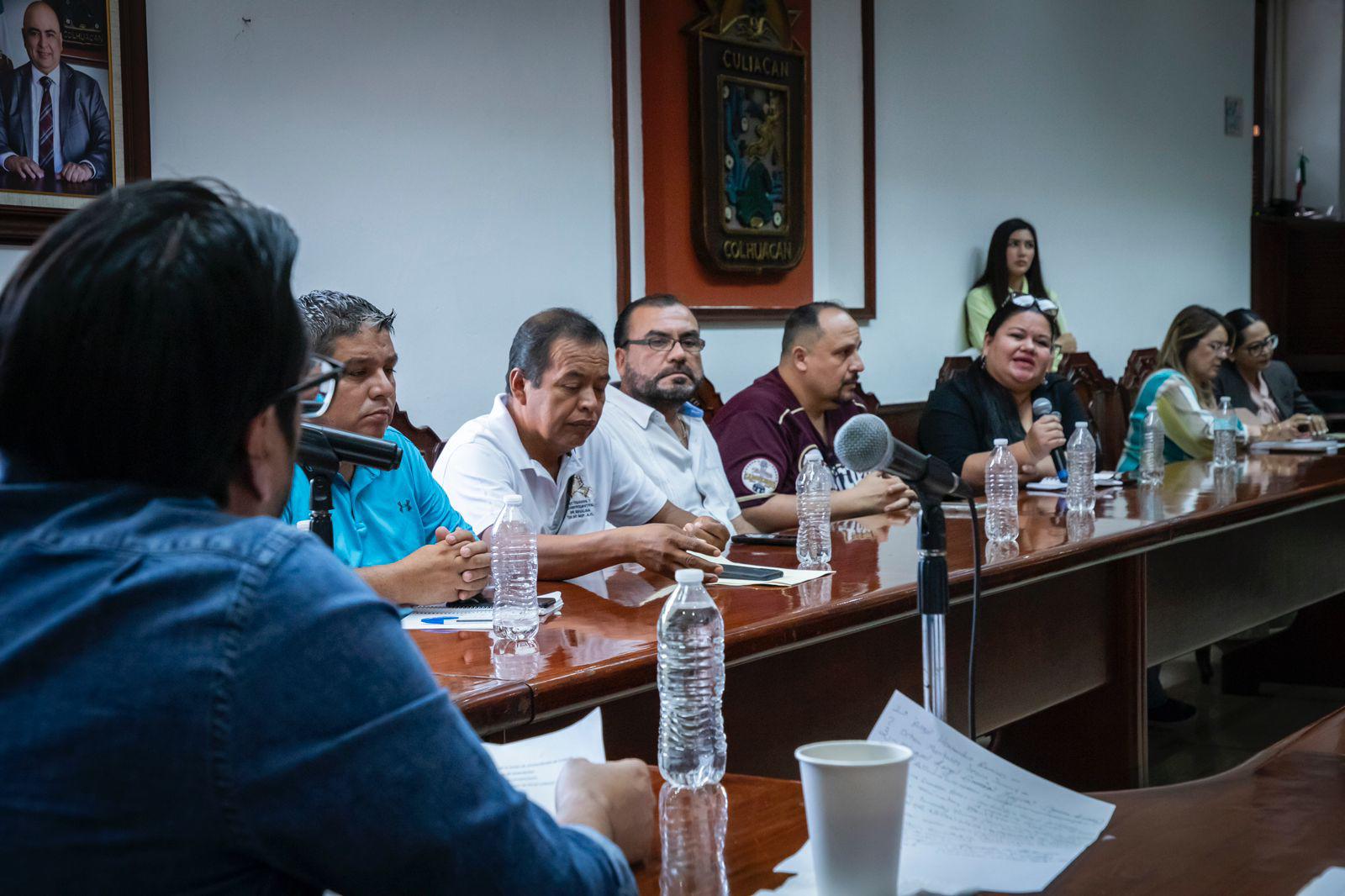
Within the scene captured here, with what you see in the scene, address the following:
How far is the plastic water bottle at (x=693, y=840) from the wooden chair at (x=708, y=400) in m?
3.16

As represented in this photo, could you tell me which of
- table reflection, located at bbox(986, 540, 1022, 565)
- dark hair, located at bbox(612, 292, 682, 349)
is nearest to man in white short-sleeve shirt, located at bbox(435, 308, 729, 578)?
table reflection, located at bbox(986, 540, 1022, 565)

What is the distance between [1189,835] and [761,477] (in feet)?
8.01

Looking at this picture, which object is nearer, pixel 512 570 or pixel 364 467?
pixel 512 570

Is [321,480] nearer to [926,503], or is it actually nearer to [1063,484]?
[926,503]

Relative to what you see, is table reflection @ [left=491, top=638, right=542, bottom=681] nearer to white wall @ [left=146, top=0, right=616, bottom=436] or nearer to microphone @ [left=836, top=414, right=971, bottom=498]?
microphone @ [left=836, top=414, right=971, bottom=498]

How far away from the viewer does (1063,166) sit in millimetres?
6781

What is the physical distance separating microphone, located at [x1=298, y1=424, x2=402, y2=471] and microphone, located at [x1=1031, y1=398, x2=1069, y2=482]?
2799mm

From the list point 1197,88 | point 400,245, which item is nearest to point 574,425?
point 400,245

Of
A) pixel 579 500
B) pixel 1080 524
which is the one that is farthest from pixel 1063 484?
pixel 579 500

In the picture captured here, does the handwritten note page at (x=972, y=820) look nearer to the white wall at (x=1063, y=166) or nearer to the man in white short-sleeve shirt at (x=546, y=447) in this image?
the man in white short-sleeve shirt at (x=546, y=447)

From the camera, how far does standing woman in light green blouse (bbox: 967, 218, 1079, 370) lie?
6023mm

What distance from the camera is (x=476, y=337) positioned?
4066mm

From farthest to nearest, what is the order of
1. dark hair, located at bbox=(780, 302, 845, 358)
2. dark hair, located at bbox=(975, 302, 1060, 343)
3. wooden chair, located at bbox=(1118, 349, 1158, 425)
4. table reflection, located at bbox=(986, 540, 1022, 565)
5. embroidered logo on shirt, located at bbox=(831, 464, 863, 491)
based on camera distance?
wooden chair, located at bbox=(1118, 349, 1158, 425)
dark hair, located at bbox=(975, 302, 1060, 343)
dark hair, located at bbox=(780, 302, 845, 358)
embroidered logo on shirt, located at bbox=(831, 464, 863, 491)
table reflection, located at bbox=(986, 540, 1022, 565)

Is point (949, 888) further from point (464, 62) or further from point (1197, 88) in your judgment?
point (1197, 88)
